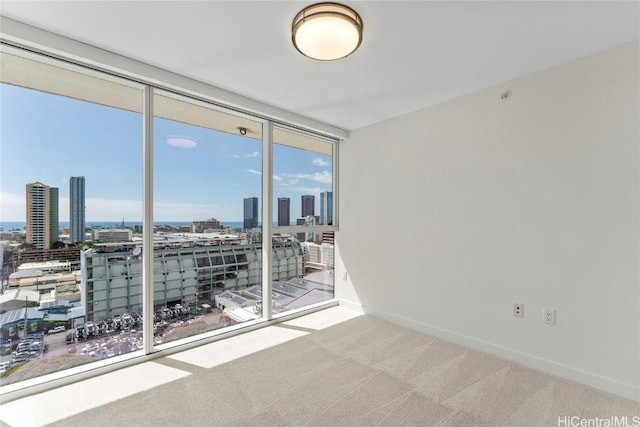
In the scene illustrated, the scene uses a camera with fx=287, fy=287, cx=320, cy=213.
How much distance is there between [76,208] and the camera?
7.57ft

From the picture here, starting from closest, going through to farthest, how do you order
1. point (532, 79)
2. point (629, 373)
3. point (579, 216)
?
point (629, 373) → point (579, 216) → point (532, 79)

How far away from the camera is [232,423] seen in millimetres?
1810

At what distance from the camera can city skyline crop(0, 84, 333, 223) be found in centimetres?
208

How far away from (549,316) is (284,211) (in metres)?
2.86

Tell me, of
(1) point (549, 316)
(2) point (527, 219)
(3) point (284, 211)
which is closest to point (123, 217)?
(3) point (284, 211)

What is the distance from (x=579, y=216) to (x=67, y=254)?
13.3 ft

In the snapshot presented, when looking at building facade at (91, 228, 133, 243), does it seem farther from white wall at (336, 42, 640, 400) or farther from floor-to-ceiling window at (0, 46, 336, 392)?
white wall at (336, 42, 640, 400)

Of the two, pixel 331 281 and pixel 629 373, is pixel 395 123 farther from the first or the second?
pixel 629 373

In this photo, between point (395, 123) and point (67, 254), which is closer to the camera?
point (67, 254)

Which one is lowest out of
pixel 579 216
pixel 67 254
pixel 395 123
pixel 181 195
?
pixel 67 254

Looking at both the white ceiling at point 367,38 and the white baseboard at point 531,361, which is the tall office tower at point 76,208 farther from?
the white baseboard at point 531,361

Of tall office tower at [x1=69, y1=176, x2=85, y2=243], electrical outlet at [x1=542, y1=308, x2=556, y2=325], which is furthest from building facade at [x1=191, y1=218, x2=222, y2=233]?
electrical outlet at [x1=542, y1=308, x2=556, y2=325]

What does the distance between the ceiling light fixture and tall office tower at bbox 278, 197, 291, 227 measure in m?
2.02

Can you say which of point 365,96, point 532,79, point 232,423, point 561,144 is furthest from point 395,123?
point 232,423
